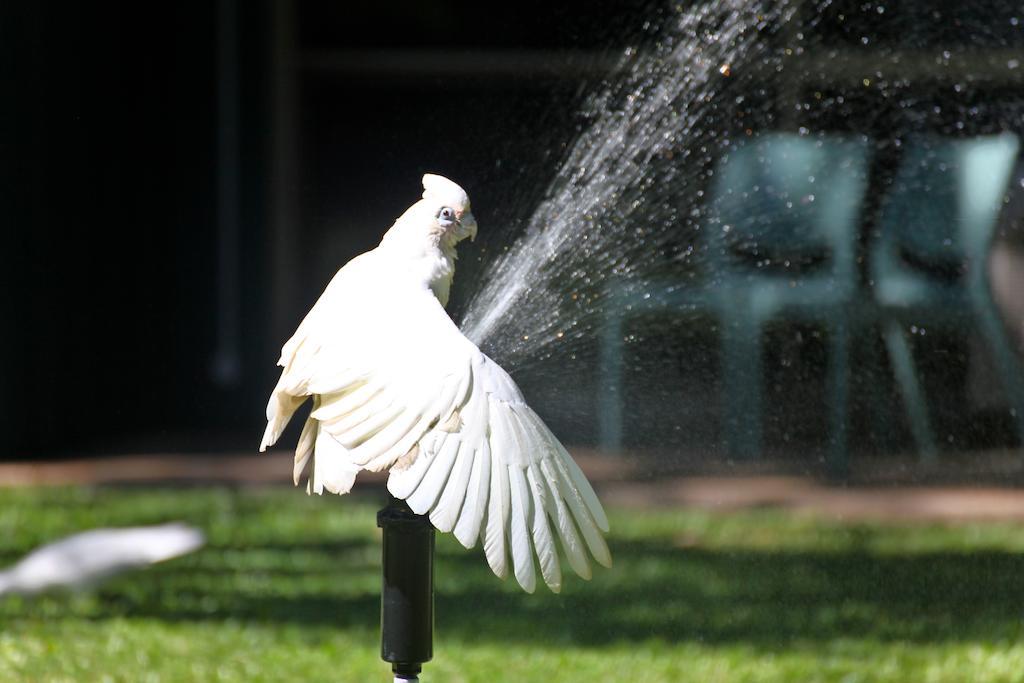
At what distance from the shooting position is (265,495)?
176 inches

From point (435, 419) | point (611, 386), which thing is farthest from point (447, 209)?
point (611, 386)

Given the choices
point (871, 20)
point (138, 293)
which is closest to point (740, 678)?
point (871, 20)

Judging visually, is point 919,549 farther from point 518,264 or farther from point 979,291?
point 518,264

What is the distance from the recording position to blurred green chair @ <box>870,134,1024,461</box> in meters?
4.39

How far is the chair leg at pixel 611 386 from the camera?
370cm

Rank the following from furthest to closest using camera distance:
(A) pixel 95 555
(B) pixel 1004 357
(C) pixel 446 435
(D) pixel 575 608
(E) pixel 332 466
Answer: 1. (B) pixel 1004 357
2. (A) pixel 95 555
3. (D) pixel 575 608
4. (E) pixel 332 466
5. (C) pixel 446 435

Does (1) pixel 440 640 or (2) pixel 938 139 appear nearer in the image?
(1) pixel 440 640

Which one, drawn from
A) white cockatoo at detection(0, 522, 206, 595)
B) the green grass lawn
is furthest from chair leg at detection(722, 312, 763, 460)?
white cockatoo at detection(0, 522, 206, 595)

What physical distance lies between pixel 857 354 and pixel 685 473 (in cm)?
71

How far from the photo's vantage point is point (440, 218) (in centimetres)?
160

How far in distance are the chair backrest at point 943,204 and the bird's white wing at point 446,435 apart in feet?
10.4

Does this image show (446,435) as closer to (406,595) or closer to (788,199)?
(406,595)

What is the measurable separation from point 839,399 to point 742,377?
34 cm

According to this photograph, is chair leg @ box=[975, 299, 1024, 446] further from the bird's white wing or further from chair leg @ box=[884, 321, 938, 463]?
the bird's white wing
